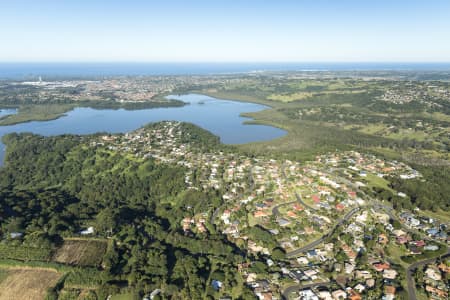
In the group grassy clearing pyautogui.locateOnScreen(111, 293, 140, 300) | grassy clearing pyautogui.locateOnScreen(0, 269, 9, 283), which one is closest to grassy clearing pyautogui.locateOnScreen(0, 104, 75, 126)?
grassy clearing pyautogui.locateOnScreen(0, 269, 9, 283)

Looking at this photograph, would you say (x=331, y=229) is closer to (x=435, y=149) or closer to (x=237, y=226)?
(x=237, y=226)

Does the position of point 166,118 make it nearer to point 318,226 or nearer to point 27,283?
point 318,226

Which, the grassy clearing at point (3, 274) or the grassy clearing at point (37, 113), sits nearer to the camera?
the grassy clearing at point (3, 274)

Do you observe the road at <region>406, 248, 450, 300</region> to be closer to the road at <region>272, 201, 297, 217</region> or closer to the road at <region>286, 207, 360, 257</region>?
the road at <region>286, 207, 360, 257</region>

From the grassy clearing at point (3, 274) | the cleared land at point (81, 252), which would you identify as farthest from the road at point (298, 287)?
the grassy clearing at point (3, 274)

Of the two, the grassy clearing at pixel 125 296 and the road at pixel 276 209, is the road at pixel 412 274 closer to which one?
the road at pixel 276 209
